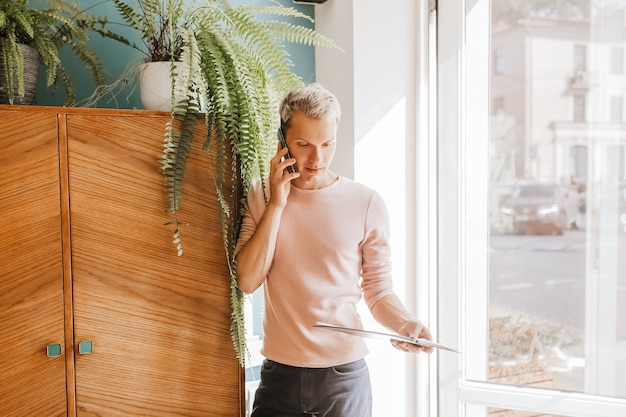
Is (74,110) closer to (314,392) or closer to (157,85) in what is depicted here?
(157,85)

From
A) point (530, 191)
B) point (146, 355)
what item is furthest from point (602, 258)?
point (146, 355)

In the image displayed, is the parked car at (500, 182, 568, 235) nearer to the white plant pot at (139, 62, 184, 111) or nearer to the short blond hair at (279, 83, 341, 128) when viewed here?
the short blond hair at (279, 83, 341, 128)

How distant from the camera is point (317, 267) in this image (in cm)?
160

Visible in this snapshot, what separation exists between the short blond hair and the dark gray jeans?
2.28 feet

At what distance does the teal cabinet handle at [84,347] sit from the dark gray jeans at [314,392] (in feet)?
1.63

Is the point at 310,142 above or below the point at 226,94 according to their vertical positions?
below

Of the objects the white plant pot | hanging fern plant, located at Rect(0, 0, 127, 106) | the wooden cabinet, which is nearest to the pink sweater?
the wooden cabinet

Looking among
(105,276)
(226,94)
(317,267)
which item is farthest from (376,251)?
(105,276)

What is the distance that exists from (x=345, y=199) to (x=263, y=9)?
624 mm

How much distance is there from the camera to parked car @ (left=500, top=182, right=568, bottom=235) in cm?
203

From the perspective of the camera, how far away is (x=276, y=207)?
60.2 inches

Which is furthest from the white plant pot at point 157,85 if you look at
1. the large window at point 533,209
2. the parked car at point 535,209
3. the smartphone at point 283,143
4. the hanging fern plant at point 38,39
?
the parked car at point 535,209

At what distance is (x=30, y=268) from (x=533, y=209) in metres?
1.69

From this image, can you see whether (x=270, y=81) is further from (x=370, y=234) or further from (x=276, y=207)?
(x=370, y=234)
